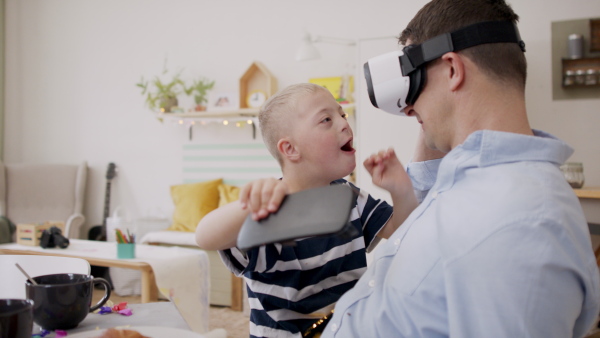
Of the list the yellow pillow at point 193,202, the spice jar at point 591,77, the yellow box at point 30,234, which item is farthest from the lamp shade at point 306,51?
the yellow box at point 30,234

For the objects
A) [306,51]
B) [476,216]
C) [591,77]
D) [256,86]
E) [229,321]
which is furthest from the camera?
[256,86]

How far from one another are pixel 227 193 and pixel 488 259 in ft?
12.0

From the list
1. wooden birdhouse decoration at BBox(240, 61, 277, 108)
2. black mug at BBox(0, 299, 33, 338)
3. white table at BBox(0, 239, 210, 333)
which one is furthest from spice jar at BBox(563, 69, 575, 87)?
black mug at BBox(0, 299, 33, 338)

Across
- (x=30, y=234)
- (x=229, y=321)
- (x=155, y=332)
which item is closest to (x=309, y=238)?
(x=155, y=332)

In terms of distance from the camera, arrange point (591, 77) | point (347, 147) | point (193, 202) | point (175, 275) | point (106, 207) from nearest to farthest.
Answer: point (347, 147)
point (175, 275)
point (591, 77)
point (193, 202)
point (106, 207)

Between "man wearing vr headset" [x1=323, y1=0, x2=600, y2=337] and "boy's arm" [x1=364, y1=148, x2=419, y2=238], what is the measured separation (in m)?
0.13

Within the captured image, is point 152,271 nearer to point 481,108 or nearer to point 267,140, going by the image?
point 267,140

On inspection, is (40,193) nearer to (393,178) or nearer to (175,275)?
(175,275)

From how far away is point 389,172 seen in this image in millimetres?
1095

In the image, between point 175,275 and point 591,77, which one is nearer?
point 175,275

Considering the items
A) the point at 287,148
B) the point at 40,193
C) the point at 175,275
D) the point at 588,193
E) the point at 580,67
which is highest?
the point at 580,67

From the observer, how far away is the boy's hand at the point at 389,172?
3.55 ft

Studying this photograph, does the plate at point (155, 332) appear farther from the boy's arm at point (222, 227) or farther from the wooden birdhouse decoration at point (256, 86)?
the wooden birdhouse decoration at point (256, 86)

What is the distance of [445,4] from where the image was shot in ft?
2.93
